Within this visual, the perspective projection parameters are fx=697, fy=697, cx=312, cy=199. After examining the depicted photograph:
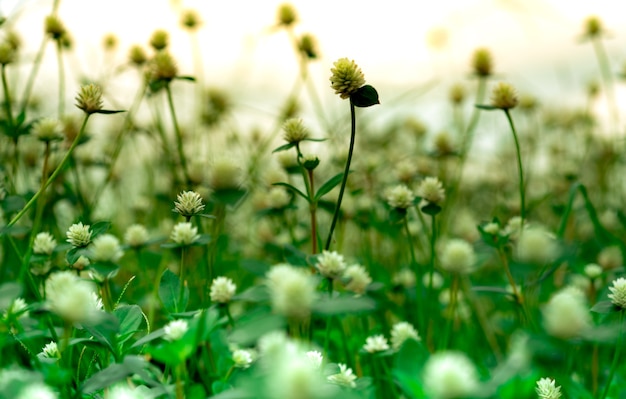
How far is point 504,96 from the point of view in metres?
1.06

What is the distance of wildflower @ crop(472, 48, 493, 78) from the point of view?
145cm

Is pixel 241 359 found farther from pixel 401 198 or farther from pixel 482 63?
pixel 482 63

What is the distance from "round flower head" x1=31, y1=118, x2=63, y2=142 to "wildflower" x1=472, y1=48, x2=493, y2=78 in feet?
2.79

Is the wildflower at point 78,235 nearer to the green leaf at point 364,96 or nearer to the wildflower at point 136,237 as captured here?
the wildflower at point 136,237

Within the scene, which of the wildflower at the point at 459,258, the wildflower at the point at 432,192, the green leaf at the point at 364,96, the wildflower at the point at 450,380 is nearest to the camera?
the wildflower at the point at 450,380

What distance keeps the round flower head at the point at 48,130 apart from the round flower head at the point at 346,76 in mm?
451

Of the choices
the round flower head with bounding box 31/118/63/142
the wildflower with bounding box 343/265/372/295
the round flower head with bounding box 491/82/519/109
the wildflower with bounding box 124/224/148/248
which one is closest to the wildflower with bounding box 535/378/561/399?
the wildflower with bounding box 343/265/372/295

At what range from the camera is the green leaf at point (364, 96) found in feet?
2.54

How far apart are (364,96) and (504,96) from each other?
37 cm

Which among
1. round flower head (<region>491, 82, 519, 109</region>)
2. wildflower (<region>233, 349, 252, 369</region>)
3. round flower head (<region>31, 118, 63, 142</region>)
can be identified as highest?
round flower head (<region>491, 82, 519, 109</region>)

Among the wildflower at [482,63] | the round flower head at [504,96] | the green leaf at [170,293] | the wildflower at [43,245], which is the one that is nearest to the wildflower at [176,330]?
the green leaf at [170,293]

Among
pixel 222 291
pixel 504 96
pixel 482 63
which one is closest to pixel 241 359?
pixel 222 291

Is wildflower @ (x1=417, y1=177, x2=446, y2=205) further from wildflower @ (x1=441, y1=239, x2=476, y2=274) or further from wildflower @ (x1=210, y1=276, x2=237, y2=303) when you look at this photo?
wildflower @ (x1=210, y1=276, x2=237, y2=303)

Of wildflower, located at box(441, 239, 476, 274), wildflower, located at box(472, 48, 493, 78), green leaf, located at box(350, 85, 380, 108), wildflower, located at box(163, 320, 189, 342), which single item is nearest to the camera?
wildflower, located at box(163, 320, 189, 342)
